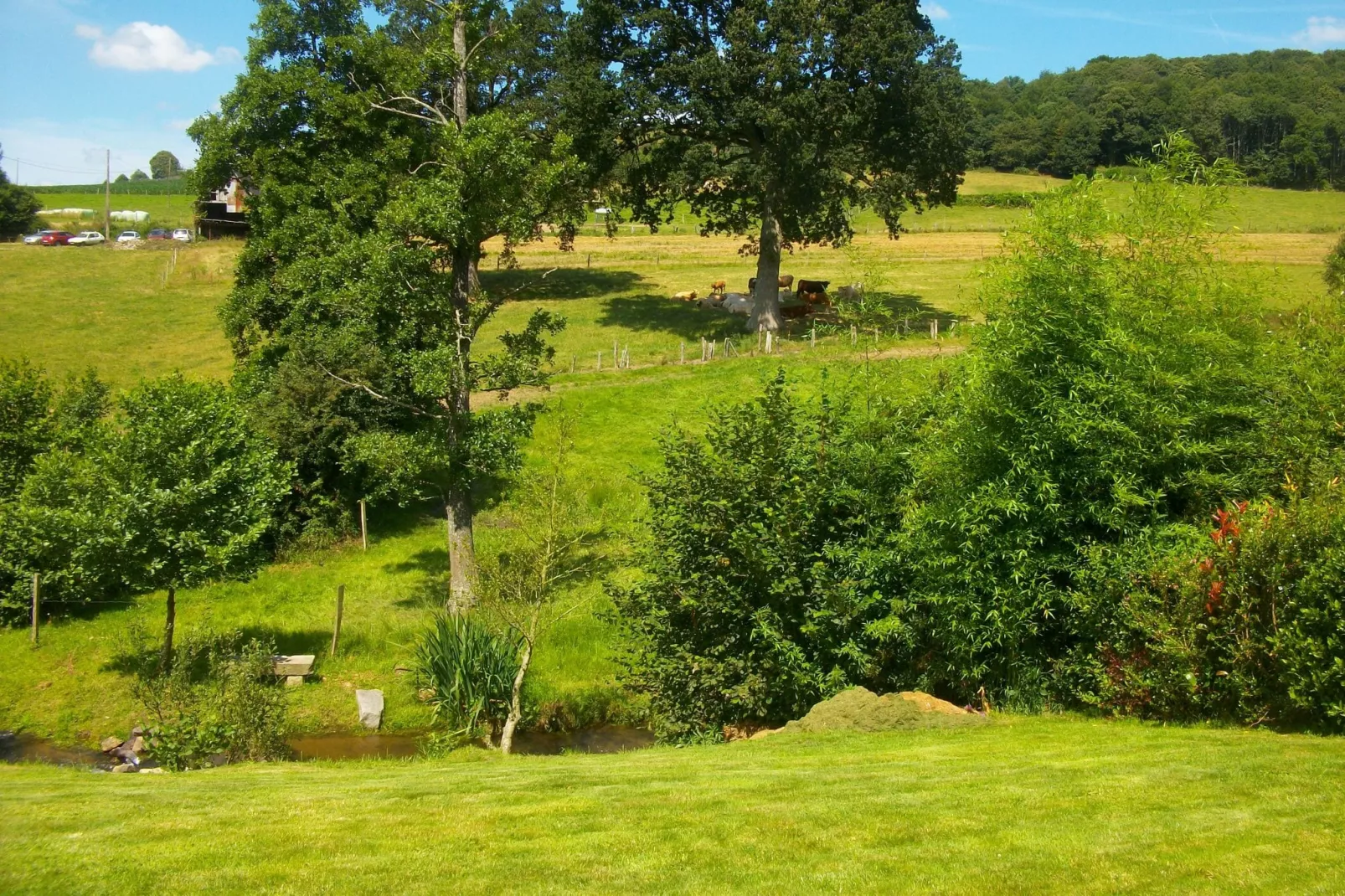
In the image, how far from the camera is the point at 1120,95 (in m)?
117

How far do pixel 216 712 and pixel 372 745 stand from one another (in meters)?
3.84

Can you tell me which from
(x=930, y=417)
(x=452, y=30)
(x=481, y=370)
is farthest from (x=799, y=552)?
(x=452, y=30)

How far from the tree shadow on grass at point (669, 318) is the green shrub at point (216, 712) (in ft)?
88.5

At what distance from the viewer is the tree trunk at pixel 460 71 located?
77.3 feet

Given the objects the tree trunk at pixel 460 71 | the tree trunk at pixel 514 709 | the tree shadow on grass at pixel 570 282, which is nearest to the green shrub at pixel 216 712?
the tree trunk at pixel 514 709

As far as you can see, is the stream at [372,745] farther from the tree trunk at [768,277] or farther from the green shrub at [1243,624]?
the tree trunk at [768,277]

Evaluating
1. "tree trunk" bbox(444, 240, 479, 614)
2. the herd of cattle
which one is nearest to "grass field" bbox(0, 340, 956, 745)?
"tree trunk" bbox(444, 240, 479, 614)

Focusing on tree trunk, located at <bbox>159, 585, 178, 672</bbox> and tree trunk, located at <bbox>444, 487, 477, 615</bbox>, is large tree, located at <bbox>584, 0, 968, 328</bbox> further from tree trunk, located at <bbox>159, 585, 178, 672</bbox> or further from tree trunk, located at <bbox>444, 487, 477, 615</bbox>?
tree trunk, located at <bbox>159, 585, 178, 672</bbox>

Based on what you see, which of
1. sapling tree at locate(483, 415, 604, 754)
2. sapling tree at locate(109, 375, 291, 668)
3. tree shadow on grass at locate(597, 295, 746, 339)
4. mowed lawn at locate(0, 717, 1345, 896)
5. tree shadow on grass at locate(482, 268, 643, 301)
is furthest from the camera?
tree shadow on grass at locate(482, 268, 643, 301)

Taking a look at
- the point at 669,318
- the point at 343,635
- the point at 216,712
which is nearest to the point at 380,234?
the point at 343,635

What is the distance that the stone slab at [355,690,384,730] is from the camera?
2103 centimetres

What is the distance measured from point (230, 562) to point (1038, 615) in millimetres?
15631

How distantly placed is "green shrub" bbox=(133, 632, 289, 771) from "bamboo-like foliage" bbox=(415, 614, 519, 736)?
9.48 ft

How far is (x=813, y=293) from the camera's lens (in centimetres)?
4788
